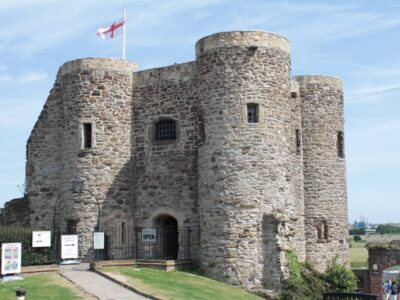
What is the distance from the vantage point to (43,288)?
19.0 m

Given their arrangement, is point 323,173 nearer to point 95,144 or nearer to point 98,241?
point 95,144

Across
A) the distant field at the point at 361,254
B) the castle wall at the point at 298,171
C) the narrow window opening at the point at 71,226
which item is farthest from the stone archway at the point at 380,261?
the narrow window opening at the point at 71,226

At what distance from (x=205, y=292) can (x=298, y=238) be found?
32.0ft

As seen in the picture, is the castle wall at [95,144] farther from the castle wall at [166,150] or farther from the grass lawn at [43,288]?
the grass lawn at [43,288]

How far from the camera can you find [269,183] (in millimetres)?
24281

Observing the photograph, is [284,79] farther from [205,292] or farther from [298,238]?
[205,292]

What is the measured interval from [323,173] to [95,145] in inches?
459

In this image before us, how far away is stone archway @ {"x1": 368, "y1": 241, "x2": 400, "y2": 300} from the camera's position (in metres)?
35.1

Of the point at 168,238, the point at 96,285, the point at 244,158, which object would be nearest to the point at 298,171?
the point at 244,158

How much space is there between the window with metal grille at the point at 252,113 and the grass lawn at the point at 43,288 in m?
9.46

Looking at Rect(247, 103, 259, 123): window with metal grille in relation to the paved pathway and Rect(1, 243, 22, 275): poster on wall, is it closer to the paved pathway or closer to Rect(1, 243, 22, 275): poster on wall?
the paved pathway

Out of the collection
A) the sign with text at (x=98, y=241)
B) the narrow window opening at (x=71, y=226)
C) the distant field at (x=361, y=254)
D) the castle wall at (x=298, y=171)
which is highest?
the castle wall at (x=298, y=171)

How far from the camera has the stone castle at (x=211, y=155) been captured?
945 inches

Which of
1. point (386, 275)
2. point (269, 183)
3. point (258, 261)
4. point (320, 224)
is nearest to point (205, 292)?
point (258, 261)
